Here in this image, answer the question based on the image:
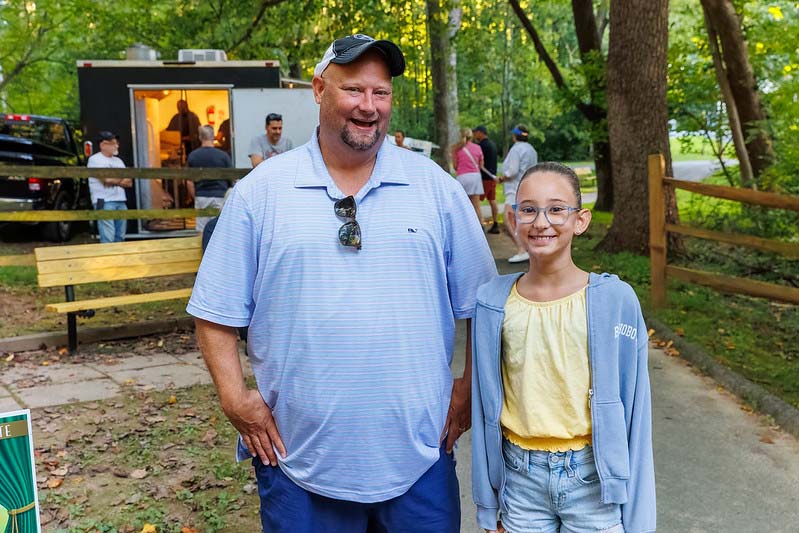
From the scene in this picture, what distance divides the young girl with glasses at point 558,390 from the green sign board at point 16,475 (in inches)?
51.2

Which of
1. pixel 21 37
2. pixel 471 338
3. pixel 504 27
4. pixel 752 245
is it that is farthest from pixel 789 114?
pixel 504 27

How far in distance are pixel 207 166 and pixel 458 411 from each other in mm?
9558

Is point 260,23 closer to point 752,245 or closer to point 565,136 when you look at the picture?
point 752,245

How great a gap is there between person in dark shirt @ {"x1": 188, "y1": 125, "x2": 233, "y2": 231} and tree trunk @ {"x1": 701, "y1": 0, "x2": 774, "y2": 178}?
7.35 m

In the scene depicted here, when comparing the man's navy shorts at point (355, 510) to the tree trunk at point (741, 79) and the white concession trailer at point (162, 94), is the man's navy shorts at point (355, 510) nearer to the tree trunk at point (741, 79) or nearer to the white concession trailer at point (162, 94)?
the white concession trailer at point (162, 94)

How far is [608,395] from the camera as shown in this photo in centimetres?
249

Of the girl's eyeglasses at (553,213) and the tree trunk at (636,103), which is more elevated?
the tree trunk at (636,103)

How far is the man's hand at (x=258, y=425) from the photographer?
2.61 m

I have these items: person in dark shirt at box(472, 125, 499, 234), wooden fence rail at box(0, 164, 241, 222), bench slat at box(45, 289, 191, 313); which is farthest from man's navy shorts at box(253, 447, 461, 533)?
person in dark shirt at box(472, 125, 499, 234)

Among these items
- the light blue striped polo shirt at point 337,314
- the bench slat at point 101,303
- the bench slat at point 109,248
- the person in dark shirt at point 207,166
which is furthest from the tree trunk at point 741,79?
the light blue striped polo shirt at point 337,314

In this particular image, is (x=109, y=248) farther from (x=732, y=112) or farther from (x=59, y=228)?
(x=732, y=112)

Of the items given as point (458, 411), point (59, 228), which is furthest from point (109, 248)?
point (59, 228)

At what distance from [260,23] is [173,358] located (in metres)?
14.2

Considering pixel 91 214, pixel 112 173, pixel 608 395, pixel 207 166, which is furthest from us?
pixel 207 166
